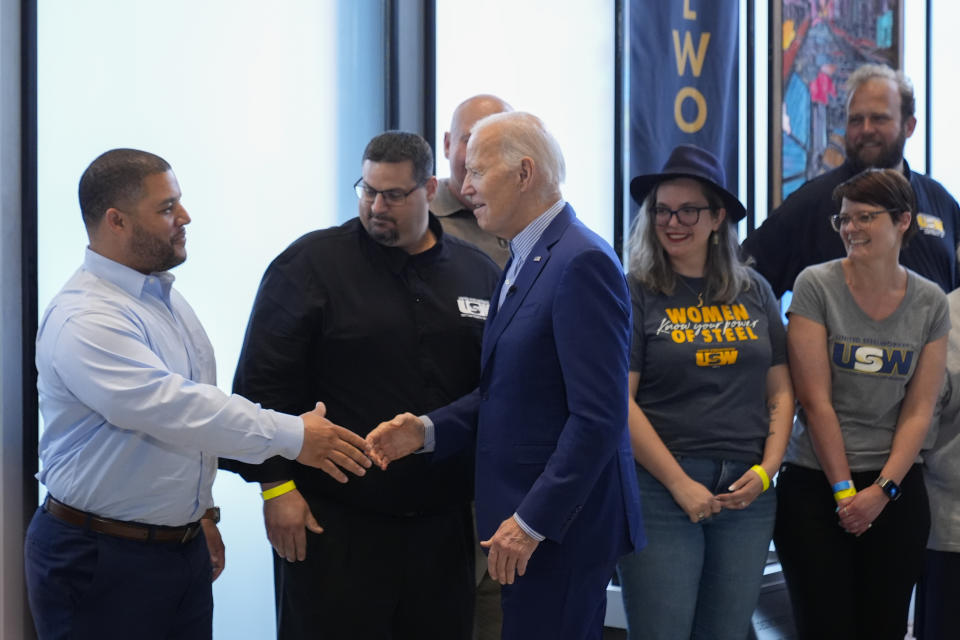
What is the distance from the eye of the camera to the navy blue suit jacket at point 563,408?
194 centimetres

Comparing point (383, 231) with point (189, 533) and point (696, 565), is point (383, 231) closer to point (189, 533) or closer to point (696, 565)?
point (189, 533)

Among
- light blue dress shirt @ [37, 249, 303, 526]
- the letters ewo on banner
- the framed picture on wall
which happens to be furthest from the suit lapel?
the framed picture on wall

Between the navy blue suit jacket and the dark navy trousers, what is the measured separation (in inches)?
27.2

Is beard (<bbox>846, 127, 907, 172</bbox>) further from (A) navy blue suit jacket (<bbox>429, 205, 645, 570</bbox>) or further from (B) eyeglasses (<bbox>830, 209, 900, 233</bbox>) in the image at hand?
(A) navy blue suit jacket (<bbox>429, 205, 645, 570</bbox>)

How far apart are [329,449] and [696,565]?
1.03m

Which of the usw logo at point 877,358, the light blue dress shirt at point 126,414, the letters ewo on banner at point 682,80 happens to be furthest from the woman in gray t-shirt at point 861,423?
the letters ewo on banner at point 682,80

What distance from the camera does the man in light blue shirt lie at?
2.07m

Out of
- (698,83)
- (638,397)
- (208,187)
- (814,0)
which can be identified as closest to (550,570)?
(638,397)

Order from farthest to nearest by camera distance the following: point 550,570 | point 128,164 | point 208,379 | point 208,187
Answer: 1. point 208,187
2. point 208,379
3. point 128,164
4. point 550,570

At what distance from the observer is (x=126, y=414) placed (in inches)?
80.6

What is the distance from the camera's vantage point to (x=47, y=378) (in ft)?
Answer: 6.97

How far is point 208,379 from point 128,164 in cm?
53

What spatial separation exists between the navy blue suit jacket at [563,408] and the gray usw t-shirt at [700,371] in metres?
0.57

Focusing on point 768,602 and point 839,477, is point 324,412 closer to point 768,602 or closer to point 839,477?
point 839,477
